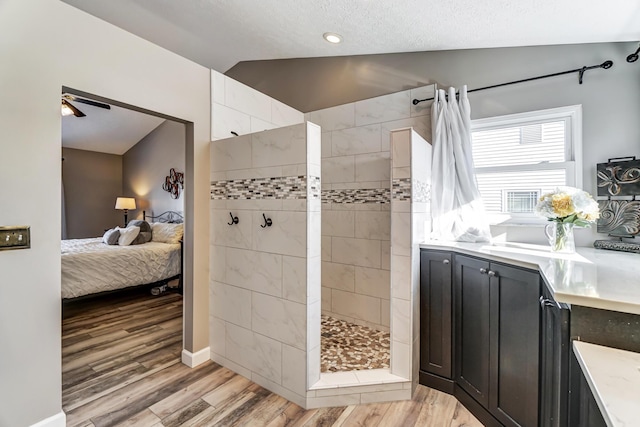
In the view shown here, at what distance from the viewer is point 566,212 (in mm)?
1694

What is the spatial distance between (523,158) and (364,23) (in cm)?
165

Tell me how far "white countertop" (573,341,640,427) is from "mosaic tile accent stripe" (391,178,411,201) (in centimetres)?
116

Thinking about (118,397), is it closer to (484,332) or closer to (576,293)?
(484,332)

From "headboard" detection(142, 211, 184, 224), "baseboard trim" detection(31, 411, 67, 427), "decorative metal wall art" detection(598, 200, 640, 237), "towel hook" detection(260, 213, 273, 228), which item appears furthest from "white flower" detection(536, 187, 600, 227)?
"headboard" detection(142, 211, 184, 224)

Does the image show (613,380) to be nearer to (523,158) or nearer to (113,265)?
(523,158)

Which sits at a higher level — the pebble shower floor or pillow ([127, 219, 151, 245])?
pillow ([127, 219, 151, 245])

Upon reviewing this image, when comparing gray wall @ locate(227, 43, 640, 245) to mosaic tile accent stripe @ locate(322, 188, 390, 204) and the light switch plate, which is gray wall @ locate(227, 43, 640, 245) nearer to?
mosaic tile accent stripe @ locate(322, 188, 390, 204)

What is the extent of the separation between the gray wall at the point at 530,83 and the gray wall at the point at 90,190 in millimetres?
5667

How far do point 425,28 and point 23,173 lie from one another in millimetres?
2709

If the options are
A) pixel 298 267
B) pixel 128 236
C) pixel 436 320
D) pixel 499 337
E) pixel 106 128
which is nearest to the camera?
pixel 499 337

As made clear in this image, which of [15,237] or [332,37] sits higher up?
[332,37]

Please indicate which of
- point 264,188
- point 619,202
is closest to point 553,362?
point 619,202

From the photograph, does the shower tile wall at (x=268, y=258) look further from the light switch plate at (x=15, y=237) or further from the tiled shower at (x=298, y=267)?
the light switch plate at (x=15, y=237)

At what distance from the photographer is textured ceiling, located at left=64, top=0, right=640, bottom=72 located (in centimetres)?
176
